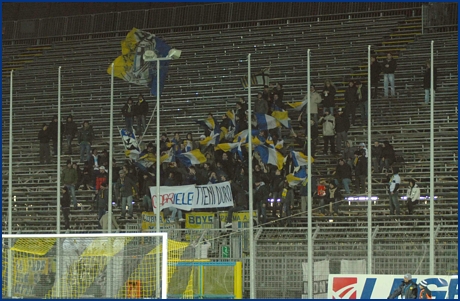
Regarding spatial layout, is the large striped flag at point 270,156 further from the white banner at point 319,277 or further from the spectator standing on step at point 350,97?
the white banner at point 319,277

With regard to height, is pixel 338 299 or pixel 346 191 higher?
pixel 346 191

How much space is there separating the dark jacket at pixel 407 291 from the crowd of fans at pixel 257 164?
630 centimetres

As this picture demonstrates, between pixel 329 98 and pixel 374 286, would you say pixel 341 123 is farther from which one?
pixel 374 286

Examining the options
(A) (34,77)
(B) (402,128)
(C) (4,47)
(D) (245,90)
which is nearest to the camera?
(B) (402,128)

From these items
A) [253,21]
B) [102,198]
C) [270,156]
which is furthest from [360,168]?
[253,21]

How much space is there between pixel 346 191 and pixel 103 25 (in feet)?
54.0

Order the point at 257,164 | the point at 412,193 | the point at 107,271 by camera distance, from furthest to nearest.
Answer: the point at 257,164 → the point at 412,193 → the point at 107,271

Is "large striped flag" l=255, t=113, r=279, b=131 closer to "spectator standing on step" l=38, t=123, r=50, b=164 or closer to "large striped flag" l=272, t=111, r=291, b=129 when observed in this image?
"large striped flag" l=272, t=111, r=291, b=129

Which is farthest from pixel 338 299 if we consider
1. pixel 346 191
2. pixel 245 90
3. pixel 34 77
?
pixel 34 77

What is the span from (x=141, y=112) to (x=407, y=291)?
11182 millimetres

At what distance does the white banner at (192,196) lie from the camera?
25562mm

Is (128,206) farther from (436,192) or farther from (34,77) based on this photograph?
(34,77)

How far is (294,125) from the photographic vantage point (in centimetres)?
2998

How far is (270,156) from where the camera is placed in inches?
1008
